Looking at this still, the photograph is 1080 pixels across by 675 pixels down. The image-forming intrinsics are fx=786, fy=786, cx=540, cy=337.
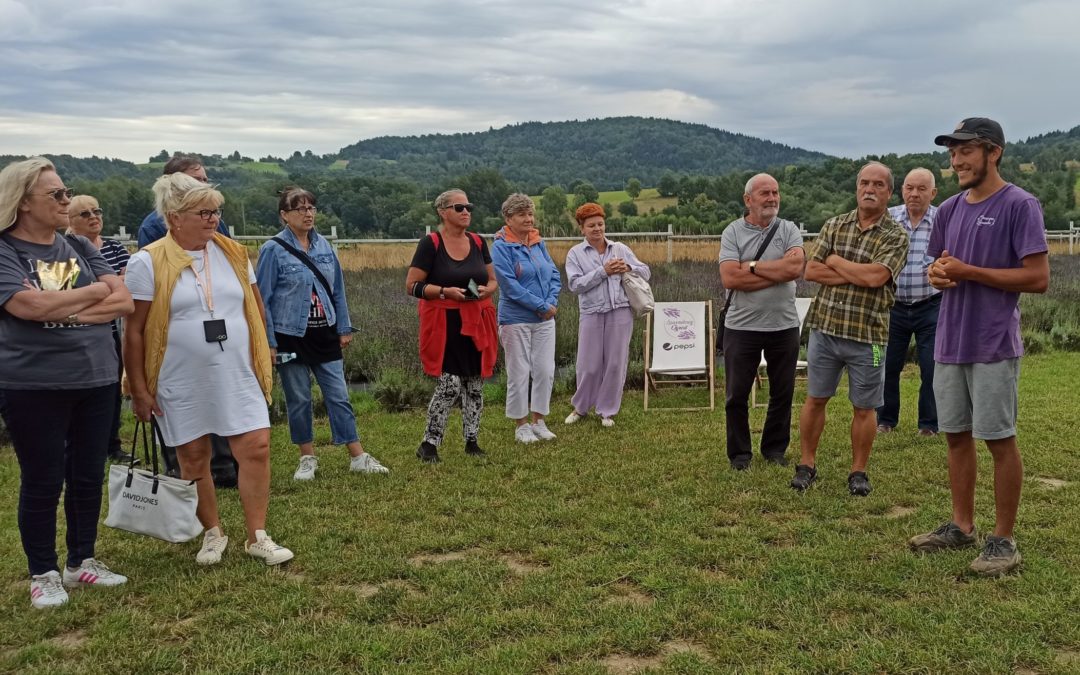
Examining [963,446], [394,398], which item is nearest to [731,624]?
[963,446]

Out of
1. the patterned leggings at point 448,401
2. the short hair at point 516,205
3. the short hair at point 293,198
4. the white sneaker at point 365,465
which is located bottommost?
the white sneaker at point 365,465

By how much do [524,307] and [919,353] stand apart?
133 inches

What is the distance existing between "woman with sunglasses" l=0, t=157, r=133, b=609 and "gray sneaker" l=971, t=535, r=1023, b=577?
4.15 metres

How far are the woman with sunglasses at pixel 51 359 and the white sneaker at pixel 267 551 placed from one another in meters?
0.65

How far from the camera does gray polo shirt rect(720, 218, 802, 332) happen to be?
5.53m

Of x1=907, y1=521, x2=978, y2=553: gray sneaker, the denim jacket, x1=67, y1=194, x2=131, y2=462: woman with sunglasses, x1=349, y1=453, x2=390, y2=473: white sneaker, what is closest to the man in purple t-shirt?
x1=907, y1=521, x2=978, y2=553: gray sneaker

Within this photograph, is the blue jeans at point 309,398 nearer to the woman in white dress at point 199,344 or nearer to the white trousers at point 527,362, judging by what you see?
the white trousers at point 527,362

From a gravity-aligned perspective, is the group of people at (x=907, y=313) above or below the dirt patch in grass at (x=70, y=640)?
above

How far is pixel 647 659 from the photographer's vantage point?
120 inches

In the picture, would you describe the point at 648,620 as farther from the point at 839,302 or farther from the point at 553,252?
the point at 553,252

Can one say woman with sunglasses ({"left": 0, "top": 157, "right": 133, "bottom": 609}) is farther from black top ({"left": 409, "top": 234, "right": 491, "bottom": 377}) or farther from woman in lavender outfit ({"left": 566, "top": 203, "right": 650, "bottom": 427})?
woman in lavender outfit ({"left": 566, "top": 203, "right": 650, "bottom": 427})

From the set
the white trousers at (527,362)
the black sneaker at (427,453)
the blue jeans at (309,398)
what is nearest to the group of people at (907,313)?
the white trousers at (527,362)

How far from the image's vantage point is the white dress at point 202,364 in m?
3.83

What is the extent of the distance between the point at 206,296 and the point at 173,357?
1.10 ft
